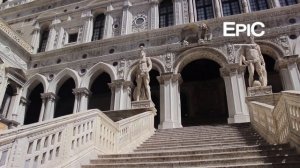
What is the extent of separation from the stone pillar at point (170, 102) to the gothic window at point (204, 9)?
457 cm

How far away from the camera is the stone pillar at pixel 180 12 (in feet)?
A: 53.8

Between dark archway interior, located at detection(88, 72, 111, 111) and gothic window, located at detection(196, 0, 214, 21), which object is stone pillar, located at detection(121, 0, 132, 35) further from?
gothic window, located at detection(196, 0, 214, 21)

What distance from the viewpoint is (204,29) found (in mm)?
14930

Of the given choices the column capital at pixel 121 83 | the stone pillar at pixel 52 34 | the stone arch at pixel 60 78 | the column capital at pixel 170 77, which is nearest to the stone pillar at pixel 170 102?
the column capital at pixel 170 77

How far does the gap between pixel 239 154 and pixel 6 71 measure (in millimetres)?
15375

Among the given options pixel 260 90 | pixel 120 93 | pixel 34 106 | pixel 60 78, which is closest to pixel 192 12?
pixel 120 93

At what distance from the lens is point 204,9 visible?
16.8 metres

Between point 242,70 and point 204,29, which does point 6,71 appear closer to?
point 204,29

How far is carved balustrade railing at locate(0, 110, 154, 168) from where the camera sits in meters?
3.60

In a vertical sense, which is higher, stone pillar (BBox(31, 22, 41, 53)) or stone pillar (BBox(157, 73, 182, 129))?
stone pillar (BBox(31, 22, 41, 53))

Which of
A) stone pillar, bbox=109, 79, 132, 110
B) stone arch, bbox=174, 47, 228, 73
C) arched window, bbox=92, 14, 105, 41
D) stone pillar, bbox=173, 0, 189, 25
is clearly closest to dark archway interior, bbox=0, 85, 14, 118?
arched window, bbox=92, 14, 105, 41

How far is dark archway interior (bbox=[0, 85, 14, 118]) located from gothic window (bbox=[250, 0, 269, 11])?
1550cm

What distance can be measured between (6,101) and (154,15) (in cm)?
1059

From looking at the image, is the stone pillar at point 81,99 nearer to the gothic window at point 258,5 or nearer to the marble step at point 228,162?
the gothic window at point 258,5
